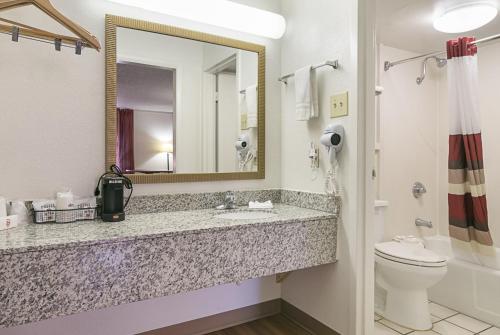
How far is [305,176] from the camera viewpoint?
1978mm

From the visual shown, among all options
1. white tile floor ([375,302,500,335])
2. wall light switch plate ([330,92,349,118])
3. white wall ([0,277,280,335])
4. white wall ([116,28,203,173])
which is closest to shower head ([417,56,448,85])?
wall light switch plate ([330,92,349,118])

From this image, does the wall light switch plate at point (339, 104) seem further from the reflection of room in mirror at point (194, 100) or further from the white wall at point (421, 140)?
the white wall at point (421, 140)

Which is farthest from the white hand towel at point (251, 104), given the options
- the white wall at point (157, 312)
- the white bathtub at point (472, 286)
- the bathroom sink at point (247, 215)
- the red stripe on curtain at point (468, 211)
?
the white bathtub at point (472, 286)

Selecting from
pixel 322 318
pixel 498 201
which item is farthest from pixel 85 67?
pixel 498 201

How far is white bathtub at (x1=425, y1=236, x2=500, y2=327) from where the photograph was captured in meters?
2.09

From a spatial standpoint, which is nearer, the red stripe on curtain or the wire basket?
the wire basket

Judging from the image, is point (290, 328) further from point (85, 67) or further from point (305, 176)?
point (85, 67)

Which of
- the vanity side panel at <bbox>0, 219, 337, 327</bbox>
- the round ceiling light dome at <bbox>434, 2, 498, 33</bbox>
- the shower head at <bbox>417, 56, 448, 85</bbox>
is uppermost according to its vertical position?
the round ceiling light dome at <bbox>434, 2, 498, 33</bbox>

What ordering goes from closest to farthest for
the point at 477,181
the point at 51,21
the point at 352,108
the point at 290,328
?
the point at 51,21
the point at 352,108
the point at 290,328
the point at 477,181

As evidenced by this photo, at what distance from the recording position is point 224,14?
6.36 feet

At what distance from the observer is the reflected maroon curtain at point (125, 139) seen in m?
1.68

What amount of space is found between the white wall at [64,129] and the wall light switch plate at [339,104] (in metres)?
0.90

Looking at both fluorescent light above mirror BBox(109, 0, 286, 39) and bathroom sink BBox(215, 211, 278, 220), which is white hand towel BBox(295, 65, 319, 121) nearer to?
fluorescent light above mirror BBox(109, 0, 286, 39)

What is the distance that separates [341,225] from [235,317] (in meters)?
0.92
